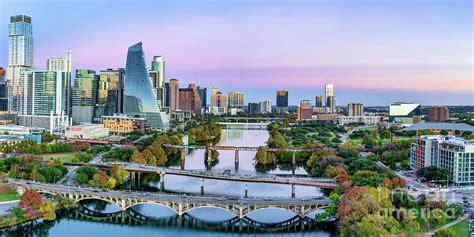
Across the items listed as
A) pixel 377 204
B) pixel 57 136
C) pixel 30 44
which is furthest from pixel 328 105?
pixel 377 204

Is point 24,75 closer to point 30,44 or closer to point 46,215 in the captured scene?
point 30,44

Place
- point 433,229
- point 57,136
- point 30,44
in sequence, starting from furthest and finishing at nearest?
point 30,44 < point 57,136 < point 433,229

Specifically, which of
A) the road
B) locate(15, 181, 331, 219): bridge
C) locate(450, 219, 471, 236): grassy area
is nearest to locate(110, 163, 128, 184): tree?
the road

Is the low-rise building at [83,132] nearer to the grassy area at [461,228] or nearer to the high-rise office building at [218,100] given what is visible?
the grassy area at [461,228]

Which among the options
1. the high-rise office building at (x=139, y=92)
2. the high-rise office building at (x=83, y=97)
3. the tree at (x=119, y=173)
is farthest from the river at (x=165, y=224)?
the high-rise office building at (x=83, y=97)

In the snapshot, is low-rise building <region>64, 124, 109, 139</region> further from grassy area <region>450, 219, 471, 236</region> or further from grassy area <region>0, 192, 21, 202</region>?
grassy area <region>450, 219, 471, 236</region>
